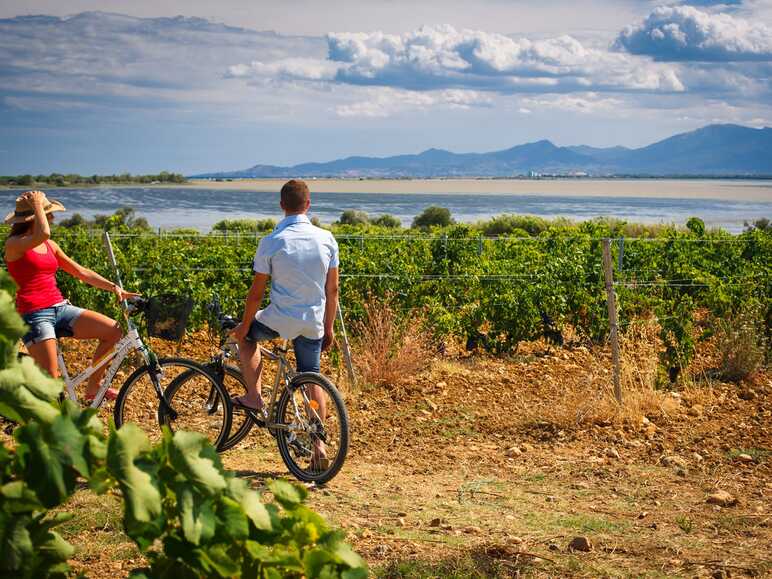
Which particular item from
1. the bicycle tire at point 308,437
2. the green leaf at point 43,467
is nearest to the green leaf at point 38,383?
the green leaf at point 43,467

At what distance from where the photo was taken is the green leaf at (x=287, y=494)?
2.19 m

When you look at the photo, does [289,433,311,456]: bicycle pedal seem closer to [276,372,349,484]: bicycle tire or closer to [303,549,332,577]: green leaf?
[276,372,349,484]: bicycle tire

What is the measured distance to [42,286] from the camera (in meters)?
5.44

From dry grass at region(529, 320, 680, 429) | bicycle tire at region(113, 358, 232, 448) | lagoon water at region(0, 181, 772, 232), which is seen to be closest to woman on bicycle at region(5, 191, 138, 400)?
bicycle tire at region(113, 358, 232, 448)

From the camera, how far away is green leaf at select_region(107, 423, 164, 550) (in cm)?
189

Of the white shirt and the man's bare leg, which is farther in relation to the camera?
the man's bare leg

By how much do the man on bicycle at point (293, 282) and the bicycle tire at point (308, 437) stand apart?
9 cm

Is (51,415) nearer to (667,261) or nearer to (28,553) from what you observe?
(28,553)

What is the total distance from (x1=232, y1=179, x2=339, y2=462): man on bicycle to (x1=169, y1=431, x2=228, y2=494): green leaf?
3.15 metres

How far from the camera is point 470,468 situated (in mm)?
6066

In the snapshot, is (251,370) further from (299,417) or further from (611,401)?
(611,401)

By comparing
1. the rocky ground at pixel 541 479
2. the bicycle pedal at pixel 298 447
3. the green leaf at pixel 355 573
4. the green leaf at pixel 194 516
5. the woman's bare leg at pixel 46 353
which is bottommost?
the rocky ground at pixel 541 479

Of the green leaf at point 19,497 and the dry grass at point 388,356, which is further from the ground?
the green leaf at point 19,497

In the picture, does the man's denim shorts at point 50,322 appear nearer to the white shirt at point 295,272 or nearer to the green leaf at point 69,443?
the white shirt at point 295,272
